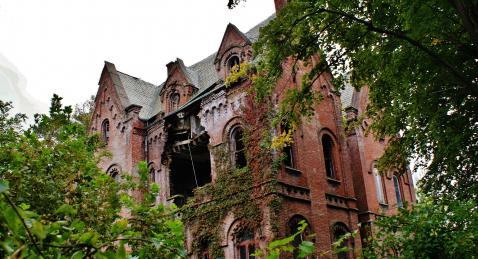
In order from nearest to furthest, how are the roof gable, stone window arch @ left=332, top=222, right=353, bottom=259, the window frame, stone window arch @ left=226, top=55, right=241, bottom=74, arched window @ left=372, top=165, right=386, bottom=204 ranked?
stone window arch @ left=332, top=222, right=353, bottom=259 < the roof gable < the window frame < stone window arch @ left=226, top=55, right=241, bottom=74 < arched window @ left=372, top=165, right=386, bottom=204

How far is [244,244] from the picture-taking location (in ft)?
60.9

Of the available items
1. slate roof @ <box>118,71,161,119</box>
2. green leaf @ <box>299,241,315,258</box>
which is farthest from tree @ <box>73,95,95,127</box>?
green leaf @ <box>299,241,315,258</box>

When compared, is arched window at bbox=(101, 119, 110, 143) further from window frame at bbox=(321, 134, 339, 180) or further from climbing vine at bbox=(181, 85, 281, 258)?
window frame at bbox=(321, 134, 339, 180)

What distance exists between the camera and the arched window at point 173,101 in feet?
82.8

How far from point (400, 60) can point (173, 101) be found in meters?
16.6

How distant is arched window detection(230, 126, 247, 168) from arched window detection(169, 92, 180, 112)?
220 inches

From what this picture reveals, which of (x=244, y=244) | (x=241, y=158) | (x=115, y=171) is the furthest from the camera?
(x=115, y=171)

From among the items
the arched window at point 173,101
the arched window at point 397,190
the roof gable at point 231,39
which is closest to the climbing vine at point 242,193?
the roof gable at point 231,39

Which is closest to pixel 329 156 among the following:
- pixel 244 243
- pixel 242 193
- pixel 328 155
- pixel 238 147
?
pixel 328 155

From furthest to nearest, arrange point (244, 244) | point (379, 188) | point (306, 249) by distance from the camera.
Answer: point (379, 188), point (244, 244), point (306, 249)

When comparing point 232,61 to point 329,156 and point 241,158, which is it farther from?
point 329,156

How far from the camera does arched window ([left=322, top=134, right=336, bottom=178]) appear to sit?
22.0m

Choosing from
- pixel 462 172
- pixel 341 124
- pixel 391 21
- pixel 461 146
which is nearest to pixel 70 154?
pixel 391 21

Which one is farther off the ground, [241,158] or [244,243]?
[241,158]
